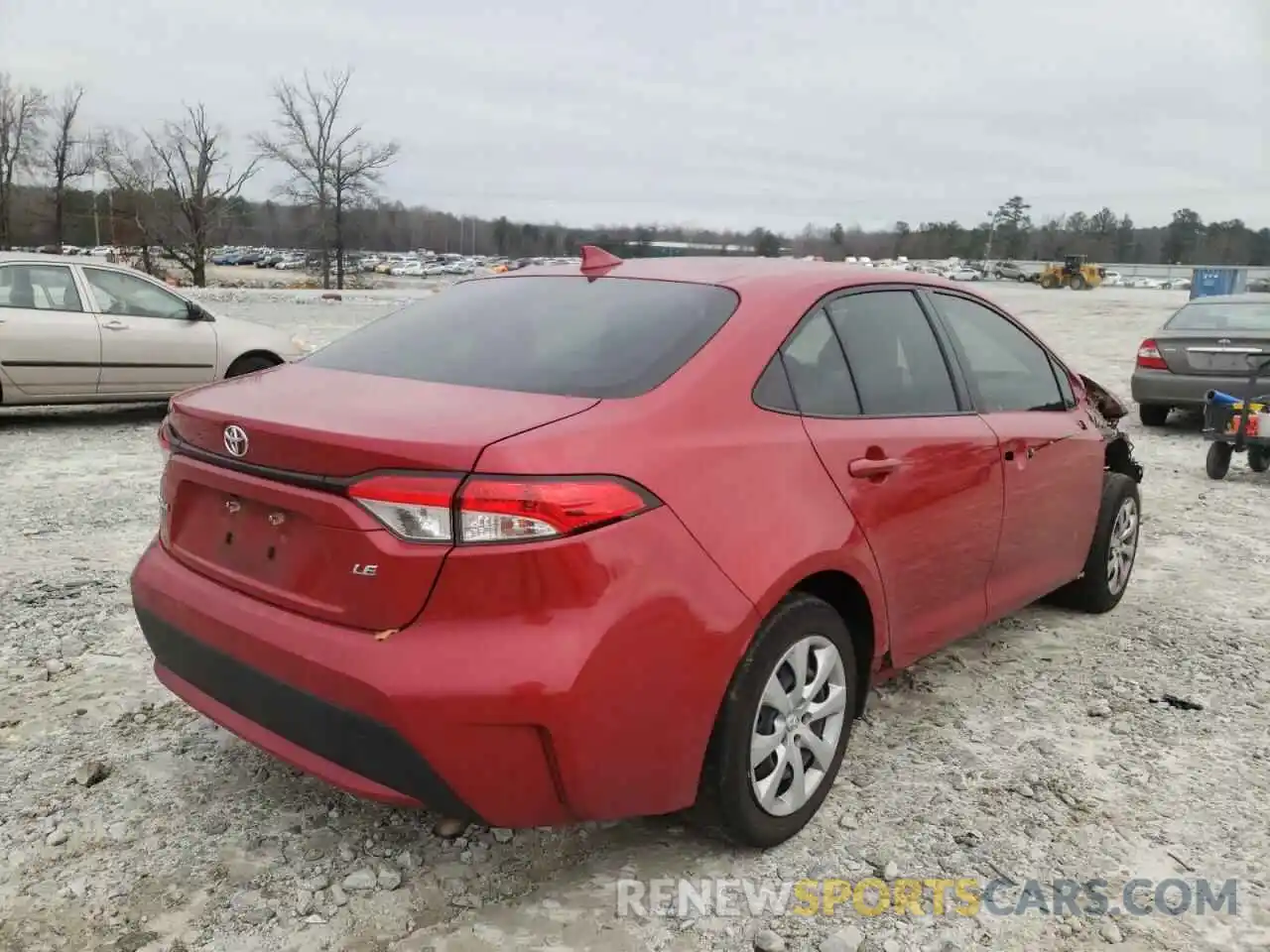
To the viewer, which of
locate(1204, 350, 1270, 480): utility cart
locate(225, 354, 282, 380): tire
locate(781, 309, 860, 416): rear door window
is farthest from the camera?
locate(225, 354, 282, 380): tire

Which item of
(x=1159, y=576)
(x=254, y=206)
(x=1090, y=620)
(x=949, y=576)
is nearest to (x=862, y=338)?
(x=949, y=576)

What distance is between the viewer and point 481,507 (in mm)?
2191

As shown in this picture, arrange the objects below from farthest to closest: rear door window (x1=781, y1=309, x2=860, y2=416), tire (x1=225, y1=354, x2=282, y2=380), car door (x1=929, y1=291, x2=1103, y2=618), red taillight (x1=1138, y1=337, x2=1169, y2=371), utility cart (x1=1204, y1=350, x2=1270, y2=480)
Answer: red taillight (x1=1138, y1=337, x2=1169, y2=371) → tire (x1=225, y1=354, x2=282, y2=380) → utility cart (x1=1204, y1=350, x2=1270, y2=480) → car door (x1=929, y1=291, x2=1103, y2=618) → rear door window (x1=781, y1=309, x2=860, y2=416)

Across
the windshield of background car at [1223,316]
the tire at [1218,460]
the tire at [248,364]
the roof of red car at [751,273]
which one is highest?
the roof of red car at [751,273]

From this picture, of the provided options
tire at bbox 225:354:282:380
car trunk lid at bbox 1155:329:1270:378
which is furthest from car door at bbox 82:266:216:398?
car trunk lid at bbox 1155:329:1270:378

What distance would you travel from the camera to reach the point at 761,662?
2605 mm

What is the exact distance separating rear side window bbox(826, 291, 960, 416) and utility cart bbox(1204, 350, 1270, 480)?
17.2 feet

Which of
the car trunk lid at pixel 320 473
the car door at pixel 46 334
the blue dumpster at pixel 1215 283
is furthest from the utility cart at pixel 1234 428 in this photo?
the blue dumpster at pixel 1215 283

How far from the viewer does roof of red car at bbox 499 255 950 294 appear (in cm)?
314

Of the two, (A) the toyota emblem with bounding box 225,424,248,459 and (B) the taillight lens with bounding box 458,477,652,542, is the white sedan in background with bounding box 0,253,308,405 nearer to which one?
(A) the toyota emblem with bounding box 225,424,248,459

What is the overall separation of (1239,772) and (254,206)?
104569 mm

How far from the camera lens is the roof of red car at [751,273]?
314cm

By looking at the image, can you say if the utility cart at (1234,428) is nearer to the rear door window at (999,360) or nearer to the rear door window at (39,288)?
the rear door window at (999,360)

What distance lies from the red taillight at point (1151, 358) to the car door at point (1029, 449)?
6.38 metres
